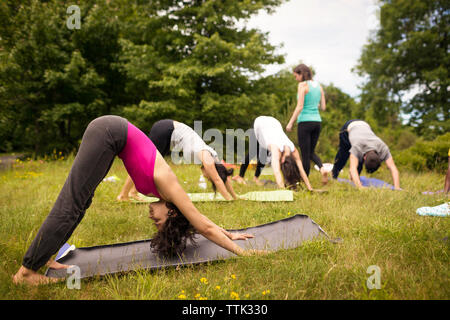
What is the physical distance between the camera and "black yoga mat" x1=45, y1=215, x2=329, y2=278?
7.09 feet

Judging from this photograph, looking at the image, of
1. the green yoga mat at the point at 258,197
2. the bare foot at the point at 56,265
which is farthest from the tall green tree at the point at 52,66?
the bare foot at the point at 56,265

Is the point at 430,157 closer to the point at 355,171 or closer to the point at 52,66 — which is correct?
the point at 355,171

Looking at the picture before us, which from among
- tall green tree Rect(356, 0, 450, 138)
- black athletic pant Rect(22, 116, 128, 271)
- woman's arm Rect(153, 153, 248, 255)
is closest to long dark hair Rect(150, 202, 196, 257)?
woman's arm Rect(153, 153, 248, 255)

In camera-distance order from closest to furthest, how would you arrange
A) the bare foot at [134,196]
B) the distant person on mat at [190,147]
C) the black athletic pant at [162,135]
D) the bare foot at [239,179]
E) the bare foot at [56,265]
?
the bare foot at [56,265] < the distant person on mat at [190,147] < the black athletic pant at [162,135] < the bare foot at [134,196] < the bare foot at [239,179]

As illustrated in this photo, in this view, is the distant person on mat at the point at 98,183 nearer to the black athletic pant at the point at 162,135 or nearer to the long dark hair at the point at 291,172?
the black athletic pant at the point at 162,135

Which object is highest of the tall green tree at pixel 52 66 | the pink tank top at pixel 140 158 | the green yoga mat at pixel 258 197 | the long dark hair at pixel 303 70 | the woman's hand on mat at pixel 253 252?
the tall green tree at pixel 52 66

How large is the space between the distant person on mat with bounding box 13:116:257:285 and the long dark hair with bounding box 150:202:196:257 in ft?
0.31

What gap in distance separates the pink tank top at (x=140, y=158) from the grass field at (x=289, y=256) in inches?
25.7

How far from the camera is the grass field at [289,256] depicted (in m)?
1.77

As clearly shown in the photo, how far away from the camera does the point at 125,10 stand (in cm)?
1295

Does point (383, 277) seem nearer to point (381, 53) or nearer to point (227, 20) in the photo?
point (227, 20)

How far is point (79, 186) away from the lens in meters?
1.87

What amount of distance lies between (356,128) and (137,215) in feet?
13.8
